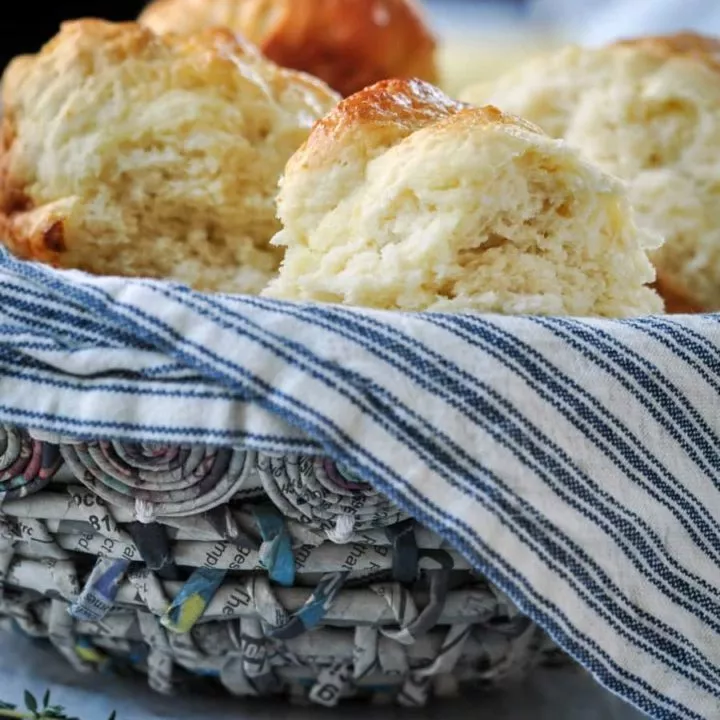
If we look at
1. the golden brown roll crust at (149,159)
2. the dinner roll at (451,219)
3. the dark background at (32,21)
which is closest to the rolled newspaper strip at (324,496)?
the dinner roll at (451,219)

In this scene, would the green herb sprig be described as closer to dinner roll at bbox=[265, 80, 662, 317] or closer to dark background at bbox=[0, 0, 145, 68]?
dinner roll at bbox=[265, 80, 662, 317]

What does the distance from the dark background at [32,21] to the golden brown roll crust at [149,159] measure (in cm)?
175

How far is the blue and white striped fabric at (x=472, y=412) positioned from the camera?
2.38 feet

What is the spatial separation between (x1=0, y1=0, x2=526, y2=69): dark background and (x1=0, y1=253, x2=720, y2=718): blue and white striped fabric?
6.95ft

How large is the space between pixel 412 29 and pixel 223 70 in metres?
0.69

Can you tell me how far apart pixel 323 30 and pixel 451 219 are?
0.86 metres

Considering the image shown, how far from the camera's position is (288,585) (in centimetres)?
85

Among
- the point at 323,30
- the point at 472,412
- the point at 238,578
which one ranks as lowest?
the point at 238,578

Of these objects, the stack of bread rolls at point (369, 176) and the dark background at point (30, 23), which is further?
the dark background at point (30, 23)

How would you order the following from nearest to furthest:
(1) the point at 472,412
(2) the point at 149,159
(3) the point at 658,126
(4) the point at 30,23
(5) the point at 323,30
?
(1) the point at 472,412 < (2) the point at 149,159 < (3) the point at 658,126 < (5) the point at 323,30 < (4) the point at 30,23

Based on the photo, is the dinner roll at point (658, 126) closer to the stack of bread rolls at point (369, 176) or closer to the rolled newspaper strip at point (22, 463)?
the stack of bread rolls at point (369, 176)

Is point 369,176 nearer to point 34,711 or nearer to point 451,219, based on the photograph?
point 451,219

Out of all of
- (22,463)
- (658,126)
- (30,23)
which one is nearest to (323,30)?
(658,126)

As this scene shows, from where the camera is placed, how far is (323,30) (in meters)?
1.57
